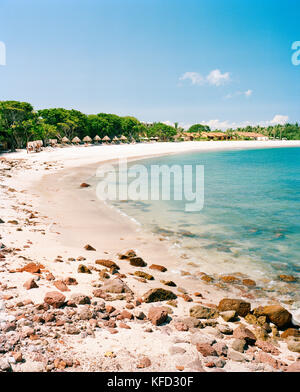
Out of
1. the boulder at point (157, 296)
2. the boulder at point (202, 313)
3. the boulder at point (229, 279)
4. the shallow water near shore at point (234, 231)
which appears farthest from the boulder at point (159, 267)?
the boulder at point (202, 313)

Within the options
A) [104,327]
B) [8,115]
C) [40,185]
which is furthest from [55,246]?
[8,115]

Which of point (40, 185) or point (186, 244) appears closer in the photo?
point (186, 244)

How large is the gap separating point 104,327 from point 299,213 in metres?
13.9

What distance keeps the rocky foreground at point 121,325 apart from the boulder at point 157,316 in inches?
0.6

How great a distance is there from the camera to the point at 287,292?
21.2 ft

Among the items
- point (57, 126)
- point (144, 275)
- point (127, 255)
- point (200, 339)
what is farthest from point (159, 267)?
point (57, 126)

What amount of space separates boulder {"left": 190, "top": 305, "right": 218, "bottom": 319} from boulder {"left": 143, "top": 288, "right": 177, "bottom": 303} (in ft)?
1.95

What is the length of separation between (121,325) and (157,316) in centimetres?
61

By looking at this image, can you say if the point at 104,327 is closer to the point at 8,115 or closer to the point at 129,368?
the point at 129,368

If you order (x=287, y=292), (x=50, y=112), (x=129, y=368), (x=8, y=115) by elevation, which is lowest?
(x=287, y=292)

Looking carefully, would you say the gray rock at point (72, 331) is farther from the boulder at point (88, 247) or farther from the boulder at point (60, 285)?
the boulder at point (88, 247)

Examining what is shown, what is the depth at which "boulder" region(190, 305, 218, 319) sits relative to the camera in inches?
191

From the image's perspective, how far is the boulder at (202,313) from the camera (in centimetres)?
485

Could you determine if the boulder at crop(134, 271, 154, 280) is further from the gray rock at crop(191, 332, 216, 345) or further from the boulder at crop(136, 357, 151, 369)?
the boulder at crop(136, 357, 151, 369)
